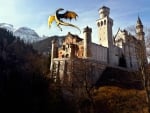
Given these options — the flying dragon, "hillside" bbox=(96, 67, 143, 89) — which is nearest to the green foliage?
"hillside" bbox=(96, 67, 143, 89)

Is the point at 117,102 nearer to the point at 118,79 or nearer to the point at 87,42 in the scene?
the point at 118,79

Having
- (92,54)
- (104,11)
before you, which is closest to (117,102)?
(92,54)

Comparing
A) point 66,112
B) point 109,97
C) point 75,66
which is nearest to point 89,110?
point 66,112

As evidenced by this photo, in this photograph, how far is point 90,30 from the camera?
7588 centimetres

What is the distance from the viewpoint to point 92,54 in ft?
248

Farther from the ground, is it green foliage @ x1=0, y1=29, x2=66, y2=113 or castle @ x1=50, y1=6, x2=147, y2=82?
castle @ x1=50, y1=6, x2=147, y2=82

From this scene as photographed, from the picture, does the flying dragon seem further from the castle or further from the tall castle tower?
the tall castle tower

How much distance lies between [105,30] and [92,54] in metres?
14.5

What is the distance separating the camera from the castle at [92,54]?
62591 millimetres

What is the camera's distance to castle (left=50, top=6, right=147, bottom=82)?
205 ft

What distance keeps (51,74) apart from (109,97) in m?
17.9

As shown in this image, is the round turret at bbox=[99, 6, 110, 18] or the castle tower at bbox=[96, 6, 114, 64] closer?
the castle tower at bbox=[96, 6, 114, 64]

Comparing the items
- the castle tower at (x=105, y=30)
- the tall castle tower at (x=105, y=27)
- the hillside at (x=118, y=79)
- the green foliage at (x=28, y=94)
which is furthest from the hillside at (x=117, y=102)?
the tall castle tower at (x=105, y=27)

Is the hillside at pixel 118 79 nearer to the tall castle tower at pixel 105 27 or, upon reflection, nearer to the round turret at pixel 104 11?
the tall castle tower at pixel 105 27
